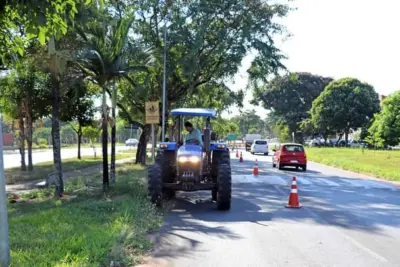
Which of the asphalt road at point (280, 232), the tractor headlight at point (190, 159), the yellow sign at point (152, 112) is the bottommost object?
the asphalt road at point (280, 232)

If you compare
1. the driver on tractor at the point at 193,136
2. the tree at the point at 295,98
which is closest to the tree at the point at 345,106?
the tree at the point at 295,98

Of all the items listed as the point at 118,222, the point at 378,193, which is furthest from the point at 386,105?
the point at 118,222

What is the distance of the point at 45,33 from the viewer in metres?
5.23

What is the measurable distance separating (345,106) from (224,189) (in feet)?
177

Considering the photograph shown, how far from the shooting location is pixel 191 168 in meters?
12.4

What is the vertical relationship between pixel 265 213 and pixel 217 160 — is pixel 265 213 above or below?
below

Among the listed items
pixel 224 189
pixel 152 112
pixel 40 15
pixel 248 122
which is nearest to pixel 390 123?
pixel 152 112

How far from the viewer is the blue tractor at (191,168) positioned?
11961 millimetres

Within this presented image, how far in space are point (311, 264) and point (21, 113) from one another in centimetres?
2122

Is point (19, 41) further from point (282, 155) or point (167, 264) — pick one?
point (282, 155)

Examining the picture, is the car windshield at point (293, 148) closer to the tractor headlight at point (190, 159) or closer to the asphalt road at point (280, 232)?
the asphalt road at point (280, 232)

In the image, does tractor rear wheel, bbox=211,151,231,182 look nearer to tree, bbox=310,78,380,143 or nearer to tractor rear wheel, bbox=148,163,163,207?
tractor rear wheel, bbox=148,163,163,207

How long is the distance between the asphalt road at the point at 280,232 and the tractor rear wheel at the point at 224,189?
281 mm

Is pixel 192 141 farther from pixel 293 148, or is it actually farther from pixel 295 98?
pixel 295 98
